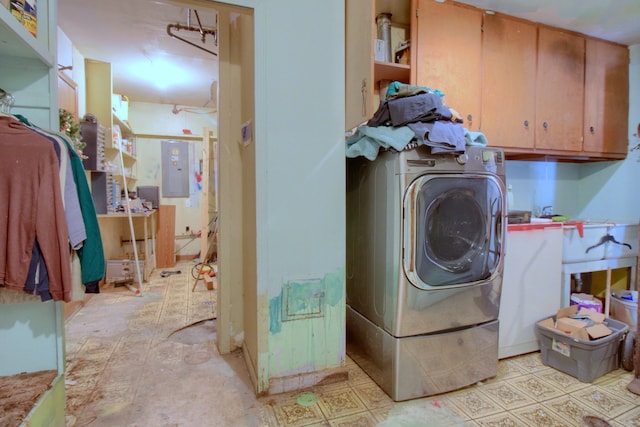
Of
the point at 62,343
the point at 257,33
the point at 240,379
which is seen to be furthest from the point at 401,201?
the point at 62,343

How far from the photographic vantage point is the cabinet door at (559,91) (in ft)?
8.14

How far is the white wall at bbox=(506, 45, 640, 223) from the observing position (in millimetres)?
2834

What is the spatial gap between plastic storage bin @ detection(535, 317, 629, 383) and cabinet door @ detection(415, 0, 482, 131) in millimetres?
1429

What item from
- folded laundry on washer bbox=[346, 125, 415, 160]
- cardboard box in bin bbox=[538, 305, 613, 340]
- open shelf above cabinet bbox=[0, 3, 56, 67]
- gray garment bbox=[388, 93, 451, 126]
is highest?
open shelf above cabinet bbox=[0, 3, 56, 67]

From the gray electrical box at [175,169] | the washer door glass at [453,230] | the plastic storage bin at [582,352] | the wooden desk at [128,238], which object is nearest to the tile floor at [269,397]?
the plastic storage bin at [582,352]

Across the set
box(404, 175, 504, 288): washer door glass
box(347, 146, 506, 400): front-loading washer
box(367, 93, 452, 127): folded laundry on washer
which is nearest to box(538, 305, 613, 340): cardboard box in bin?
box(347, 146, 506, 400): front-loading washer

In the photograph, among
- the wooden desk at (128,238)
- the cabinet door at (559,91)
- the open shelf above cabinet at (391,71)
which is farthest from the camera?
the wooden desk at (128,238)

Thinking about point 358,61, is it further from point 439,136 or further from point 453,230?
point 453,230

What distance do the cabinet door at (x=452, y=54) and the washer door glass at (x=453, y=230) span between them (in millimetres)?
777

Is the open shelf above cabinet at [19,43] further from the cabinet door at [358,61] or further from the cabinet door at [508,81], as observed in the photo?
the cabinet door at [508,81]

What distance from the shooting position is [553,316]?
2.18m

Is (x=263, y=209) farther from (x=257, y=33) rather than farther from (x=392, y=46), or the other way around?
(x=392, y=46)

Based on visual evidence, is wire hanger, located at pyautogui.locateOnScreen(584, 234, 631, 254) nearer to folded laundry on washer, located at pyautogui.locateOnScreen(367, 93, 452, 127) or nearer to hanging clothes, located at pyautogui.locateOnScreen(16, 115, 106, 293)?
folded laundry on washer, located at pyautogui.locateOnScreen(367, 93, 452, 127)

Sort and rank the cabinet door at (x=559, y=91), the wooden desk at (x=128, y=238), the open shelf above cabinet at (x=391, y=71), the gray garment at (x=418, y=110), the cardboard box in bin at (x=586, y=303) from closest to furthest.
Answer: the gray garment at (x=418, y=110), the open shelf above cabinet at (x=391, y=71), the cardboard box in bin at (x=586, y=303), the cabinet door at (x=559, y=91), the wooden desk at (x=128, y=238)
